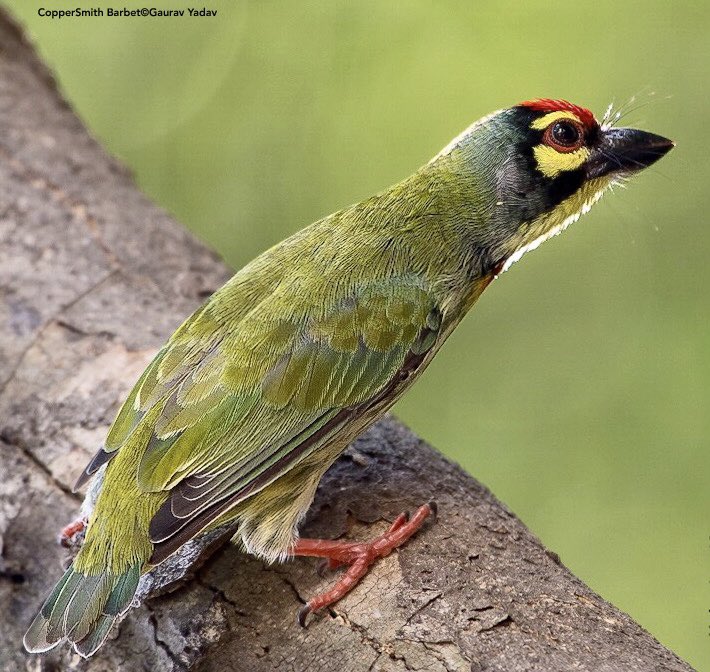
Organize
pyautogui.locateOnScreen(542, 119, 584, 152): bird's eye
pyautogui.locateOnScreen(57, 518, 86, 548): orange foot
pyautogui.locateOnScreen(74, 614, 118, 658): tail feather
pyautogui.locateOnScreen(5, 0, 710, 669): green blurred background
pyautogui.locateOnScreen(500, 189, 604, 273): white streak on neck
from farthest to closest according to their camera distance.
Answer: pyautogui.locateOnScreen(5, 0, 710, 669): green blurred background, pyautogui.locateOnScreen(500, 189, 604, 273): white streak on neck, pyautogui.locateOnScreen(542, 119, 584, 152): bird's eye, pyautogui.locateOnScreen(57, 518, 86, 548): orange foot, pyautogui.locateOnScreen(74, 614, 118, 658): tail feather

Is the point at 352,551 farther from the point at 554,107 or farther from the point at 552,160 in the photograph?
the point at 554,107

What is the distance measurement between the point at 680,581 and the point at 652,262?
2166 mm

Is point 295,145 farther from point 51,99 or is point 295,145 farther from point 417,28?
point 51,99

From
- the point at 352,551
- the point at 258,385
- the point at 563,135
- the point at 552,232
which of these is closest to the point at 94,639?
the point at 352,551

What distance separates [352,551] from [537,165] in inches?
59.6

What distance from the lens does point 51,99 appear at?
212 inches

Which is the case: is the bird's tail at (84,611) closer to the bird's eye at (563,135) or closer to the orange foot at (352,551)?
the orange foot at (352,551)

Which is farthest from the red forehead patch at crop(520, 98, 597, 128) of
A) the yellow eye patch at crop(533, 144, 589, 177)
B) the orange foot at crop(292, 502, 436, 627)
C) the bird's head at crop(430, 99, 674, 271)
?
the orange foot at crop(292, 502, 436, 627)

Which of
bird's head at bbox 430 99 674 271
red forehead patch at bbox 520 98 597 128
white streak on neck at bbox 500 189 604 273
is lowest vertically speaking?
white streak on neck at bbox 500 189 604 273

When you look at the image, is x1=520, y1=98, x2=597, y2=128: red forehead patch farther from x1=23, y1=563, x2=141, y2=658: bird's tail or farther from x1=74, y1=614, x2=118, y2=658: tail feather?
x1=74, y1=614, x2=118, y2=658: tail feather

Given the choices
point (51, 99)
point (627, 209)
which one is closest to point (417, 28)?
point (51, 99)

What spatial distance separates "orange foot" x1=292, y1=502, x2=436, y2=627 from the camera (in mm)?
2857

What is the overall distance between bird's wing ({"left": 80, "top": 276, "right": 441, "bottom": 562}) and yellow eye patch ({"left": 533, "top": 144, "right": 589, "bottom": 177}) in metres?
0.62

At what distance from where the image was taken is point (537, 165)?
350 cm
